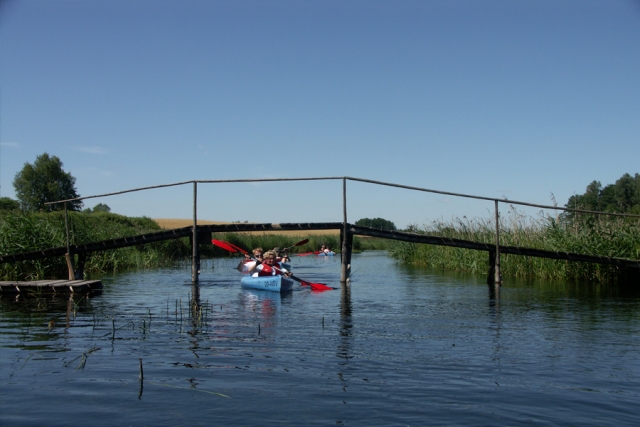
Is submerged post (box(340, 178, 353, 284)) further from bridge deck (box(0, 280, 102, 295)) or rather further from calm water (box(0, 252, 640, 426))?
bridge deck (box(0, 280, 102, 295))

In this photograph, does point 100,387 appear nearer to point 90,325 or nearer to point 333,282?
point 90,325

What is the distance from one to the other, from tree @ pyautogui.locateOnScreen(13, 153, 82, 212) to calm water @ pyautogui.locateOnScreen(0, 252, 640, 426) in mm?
73348

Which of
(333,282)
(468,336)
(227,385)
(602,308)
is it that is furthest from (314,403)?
(333,282)

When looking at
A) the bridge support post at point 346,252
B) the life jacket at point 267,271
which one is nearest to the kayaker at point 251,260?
the life jacket at point 267,271

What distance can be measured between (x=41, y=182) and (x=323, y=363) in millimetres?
83695

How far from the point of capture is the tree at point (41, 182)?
266 feet

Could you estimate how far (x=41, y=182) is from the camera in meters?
82.6

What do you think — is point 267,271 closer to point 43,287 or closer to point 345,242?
point 345,242

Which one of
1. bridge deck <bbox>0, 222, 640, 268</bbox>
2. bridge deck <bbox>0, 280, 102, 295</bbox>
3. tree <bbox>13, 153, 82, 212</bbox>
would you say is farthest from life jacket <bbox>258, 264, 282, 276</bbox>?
tree <bbox>13, 153, 82, 212</bbox>

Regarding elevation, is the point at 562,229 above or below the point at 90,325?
above

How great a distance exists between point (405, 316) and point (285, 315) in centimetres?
239

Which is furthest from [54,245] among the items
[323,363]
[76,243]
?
[323,363]

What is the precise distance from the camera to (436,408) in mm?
5953

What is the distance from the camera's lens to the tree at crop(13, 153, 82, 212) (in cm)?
8106
